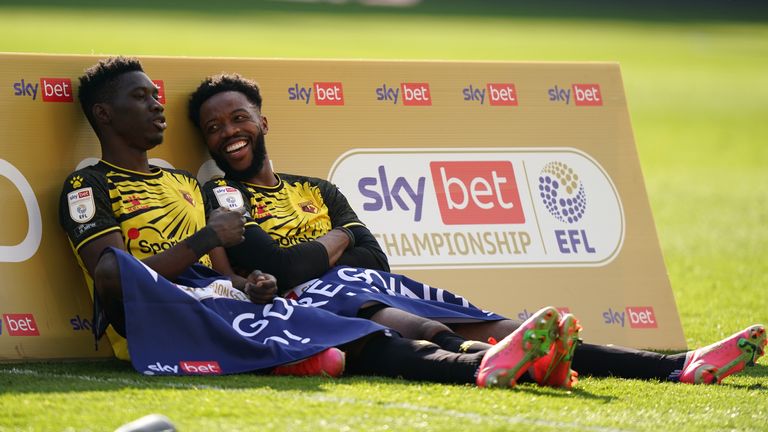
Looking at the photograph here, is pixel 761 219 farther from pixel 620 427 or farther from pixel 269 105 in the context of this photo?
pixel 620 427

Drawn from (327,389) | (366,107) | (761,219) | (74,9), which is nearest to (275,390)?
(327,389)

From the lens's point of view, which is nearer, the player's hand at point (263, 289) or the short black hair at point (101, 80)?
the player's hand at point (263, 289)

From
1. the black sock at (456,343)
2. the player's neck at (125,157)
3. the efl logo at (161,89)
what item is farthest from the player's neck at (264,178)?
the black sock at (456,343)

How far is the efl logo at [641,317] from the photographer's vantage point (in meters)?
8.45

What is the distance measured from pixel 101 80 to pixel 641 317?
150 inches

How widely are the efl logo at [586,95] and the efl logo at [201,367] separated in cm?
375

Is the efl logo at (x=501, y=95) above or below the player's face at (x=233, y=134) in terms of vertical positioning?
below

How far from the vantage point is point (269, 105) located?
319 inches

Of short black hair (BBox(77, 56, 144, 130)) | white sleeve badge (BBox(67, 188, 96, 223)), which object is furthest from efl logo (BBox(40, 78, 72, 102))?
white sleeve badge (BBox(67, 188, 96, 223))

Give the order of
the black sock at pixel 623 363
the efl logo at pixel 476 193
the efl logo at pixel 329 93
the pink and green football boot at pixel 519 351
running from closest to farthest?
the pink and green football boot at pixel 519 351
the black sock at pixel 623 363
the efl logo at pixel 329 93
the efl logo at pixel 476 193

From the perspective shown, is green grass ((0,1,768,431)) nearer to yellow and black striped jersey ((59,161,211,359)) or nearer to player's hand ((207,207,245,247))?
yellow and black striped jersey ((59,161,211,359))

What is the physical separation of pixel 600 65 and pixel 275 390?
433cm

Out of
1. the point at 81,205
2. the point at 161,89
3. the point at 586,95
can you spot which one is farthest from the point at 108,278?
the point at 586,95

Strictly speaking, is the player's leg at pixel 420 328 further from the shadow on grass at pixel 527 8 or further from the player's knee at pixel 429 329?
the shadow on grass at pixel 527 8
